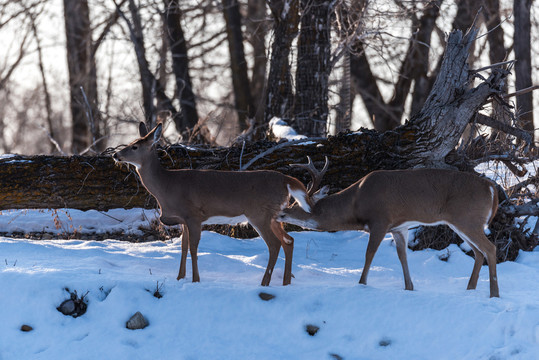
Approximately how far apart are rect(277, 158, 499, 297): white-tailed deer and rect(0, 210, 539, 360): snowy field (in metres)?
0.47

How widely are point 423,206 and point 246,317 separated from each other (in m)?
2.00

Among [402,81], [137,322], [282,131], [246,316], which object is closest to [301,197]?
[246,316]

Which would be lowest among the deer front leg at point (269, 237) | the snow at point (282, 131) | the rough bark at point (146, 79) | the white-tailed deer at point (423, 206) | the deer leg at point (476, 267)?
the deer leg at point (476, 267)

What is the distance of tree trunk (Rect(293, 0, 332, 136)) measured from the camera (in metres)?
13.3

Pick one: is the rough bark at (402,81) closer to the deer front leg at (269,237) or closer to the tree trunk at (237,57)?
the tree trunk at (237,57)

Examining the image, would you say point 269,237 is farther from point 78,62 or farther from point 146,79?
point 78,62

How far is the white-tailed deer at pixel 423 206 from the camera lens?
279 inches

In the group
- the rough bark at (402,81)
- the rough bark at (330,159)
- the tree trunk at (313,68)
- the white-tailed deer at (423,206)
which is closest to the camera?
the white-tailed deer at (423,206)

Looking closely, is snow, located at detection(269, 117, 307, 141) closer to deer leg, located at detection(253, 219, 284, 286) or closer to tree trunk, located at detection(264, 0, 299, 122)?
tree trunk, located at detection(264, 0, 299, 122)

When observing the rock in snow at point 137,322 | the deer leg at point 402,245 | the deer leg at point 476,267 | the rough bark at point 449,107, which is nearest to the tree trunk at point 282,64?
the rough bark at point 449,107

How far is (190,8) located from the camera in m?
20.5

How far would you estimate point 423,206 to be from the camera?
23.3ft

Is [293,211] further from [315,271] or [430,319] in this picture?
[430,319]

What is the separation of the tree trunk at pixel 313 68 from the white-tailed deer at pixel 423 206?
19.8 feet
